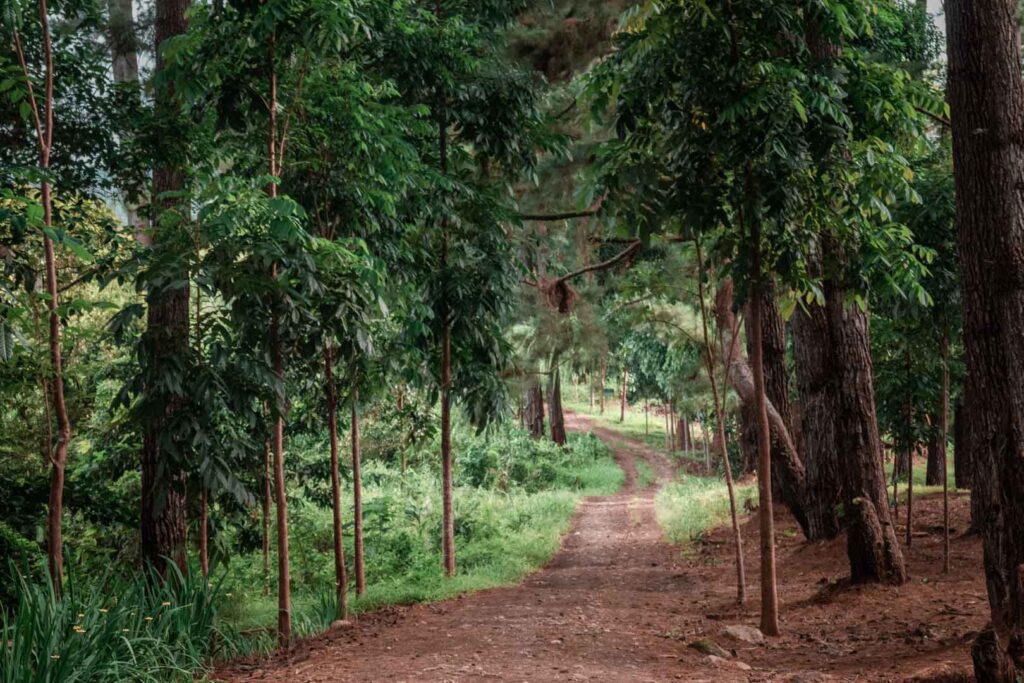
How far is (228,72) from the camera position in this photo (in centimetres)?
584

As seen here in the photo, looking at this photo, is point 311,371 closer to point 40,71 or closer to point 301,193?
point 301,193

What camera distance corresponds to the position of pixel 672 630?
272 inches

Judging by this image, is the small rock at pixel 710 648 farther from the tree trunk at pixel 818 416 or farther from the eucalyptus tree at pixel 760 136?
the tree trunk at pixel 818 416

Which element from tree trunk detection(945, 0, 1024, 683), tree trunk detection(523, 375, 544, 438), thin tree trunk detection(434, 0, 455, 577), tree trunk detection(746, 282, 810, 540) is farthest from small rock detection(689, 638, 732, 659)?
tree trunk detection(523, 375, 544, 438)

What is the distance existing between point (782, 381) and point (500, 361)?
4276 millimetres

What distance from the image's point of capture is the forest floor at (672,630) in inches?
198

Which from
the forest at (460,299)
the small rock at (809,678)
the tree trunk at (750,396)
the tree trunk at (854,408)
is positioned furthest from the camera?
the tree trunk at (750,396)

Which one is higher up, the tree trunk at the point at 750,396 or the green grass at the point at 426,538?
the tree trunk at the point at 750,396

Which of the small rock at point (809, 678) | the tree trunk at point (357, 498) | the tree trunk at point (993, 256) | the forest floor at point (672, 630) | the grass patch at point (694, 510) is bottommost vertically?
the grass patch at point (694, 510)

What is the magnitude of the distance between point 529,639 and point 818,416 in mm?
4300

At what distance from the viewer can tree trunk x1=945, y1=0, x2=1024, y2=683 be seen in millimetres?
4406

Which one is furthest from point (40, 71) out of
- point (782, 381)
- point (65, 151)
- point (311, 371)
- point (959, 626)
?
point (782, 381)

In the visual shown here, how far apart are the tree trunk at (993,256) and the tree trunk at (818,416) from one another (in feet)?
9.48

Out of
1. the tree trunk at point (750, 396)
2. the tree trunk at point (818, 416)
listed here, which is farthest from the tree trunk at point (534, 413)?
the tree trunk at point (818, 416)
